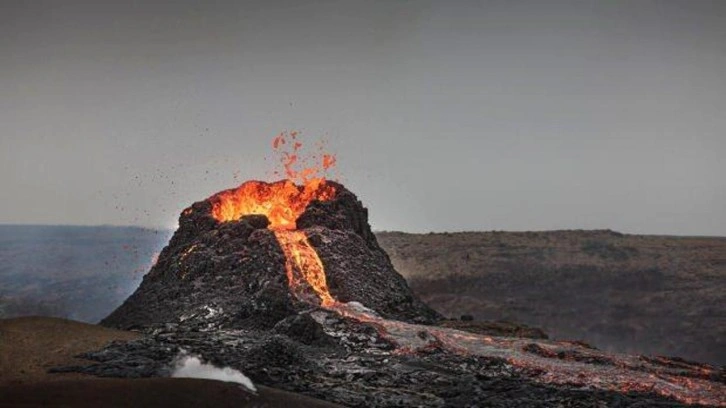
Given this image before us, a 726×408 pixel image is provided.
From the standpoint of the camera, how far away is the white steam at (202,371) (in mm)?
17078

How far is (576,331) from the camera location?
57.8 m

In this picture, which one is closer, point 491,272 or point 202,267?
point 202,267

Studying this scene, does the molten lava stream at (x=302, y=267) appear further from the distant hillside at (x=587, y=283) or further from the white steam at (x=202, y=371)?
the distant hillside at (x=587, y=283)

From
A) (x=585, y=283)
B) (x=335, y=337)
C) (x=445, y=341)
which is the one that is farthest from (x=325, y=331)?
(x=585, y=283)

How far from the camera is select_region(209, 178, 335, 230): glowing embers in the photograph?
37.7 meters

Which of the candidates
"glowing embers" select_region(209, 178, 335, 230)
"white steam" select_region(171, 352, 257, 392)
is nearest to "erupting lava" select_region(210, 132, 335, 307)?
"glowing embers" select_region(209, 178, 335, 230)

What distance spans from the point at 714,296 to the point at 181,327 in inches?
2063

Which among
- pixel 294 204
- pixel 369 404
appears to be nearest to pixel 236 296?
pixel 294 204

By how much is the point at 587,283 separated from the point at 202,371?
61.8 metres

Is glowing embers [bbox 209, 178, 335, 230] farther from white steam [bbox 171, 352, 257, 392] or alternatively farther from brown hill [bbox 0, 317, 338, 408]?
white steam [bbox 171, 352, 257, 392]

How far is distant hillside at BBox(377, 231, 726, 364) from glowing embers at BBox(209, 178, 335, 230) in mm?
28492

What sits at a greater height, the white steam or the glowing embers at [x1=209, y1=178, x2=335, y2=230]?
the glowing embers at [x1=209, y1=178, x2=335, y2=230]

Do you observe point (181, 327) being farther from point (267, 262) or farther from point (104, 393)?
point (104, 393)

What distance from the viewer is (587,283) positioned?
72625 millimetres
